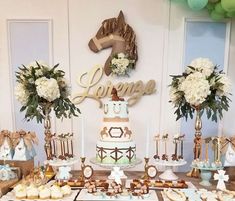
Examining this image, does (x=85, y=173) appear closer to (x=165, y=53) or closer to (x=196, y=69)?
(x=196, y=69)

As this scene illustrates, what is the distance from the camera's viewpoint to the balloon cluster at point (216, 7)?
178 cm

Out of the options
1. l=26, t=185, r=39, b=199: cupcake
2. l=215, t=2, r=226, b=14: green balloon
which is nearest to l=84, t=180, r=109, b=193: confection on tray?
l=26, t=185, r=39, b=199: cupcake

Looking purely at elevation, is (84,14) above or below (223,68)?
above

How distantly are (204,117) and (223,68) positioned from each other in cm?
46

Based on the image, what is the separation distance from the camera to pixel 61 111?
5.98 feet

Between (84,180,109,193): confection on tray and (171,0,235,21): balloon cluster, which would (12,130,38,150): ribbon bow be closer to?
(84,180,109,193): confection on tray

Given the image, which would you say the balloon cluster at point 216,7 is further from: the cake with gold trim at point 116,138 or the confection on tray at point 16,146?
the confection on tray at point 16,146

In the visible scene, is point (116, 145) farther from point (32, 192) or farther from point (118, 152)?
point (32, 192)

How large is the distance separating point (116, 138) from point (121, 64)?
2.49ft

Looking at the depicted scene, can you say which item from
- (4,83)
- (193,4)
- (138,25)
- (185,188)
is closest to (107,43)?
(138,25)

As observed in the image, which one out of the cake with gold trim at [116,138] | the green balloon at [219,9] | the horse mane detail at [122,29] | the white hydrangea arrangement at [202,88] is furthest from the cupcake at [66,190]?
the green balloon at [219,9]

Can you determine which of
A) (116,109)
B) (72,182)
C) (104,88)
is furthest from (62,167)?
(104,88)

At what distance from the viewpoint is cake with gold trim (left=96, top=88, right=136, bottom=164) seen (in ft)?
5.60

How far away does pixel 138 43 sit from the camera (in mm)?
2359
